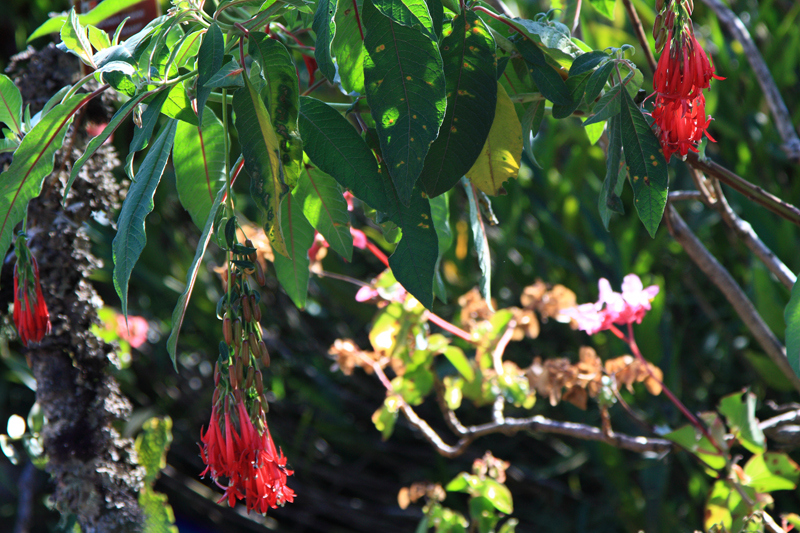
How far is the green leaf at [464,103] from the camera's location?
0.40 meters

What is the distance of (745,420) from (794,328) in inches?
13.0

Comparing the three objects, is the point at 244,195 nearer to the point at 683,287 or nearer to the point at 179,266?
the point at 179,266

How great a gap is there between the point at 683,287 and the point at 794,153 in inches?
41.4

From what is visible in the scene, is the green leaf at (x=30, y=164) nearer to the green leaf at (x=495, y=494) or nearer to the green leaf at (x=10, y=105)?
the green leaf at (x=10, y=105)

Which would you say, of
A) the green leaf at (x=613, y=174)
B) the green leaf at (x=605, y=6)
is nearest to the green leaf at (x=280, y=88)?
the green leaf at (x=613, y=174)

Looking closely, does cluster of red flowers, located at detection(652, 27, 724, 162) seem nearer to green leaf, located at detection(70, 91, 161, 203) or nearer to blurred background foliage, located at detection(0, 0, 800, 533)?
green leaf, located at detection(70, 91, 161, 203)

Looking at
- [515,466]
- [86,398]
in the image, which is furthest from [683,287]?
[86,398]

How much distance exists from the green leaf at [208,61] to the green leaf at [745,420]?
2.05 feet

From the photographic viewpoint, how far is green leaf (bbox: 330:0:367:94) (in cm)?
41

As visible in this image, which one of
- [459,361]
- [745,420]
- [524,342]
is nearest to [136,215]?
[459,361]

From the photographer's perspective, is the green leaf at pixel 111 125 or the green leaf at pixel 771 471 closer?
the green leaf at pixel 111 125

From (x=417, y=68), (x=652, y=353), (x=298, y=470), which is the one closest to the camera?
(x=417, y=68)

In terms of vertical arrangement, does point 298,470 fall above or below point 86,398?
below

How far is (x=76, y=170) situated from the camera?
14.9 inches
